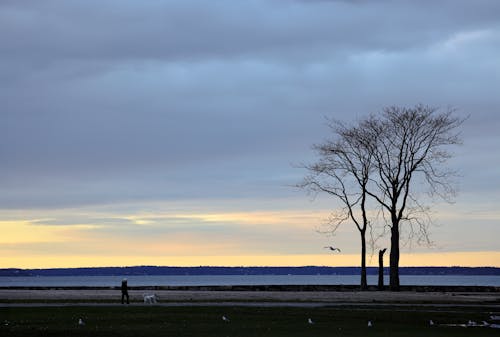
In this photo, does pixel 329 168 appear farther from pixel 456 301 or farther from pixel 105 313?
pixel 105 313

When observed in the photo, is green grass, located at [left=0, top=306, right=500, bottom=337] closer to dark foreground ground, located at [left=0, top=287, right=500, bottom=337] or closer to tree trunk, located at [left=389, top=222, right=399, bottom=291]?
dark foreground ground, located at [left=0, top=287, right=500, bottom=337]

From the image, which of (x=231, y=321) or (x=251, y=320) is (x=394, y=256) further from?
(x=231, y=321)

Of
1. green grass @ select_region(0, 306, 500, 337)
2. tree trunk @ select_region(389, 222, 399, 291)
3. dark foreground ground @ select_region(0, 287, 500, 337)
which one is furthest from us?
tree trunk @ select_region(389, 222, 399, 291)

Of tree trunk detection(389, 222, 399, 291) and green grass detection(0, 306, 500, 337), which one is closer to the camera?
green grass detection(0, 306, 500, 337)

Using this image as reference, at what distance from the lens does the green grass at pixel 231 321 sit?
3609 centimetres

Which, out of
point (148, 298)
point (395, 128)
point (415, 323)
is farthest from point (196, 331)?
point (395, 128)

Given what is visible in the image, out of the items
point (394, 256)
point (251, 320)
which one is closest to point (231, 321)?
point (251, 320)

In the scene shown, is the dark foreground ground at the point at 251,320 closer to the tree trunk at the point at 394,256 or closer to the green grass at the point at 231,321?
the green grass at the point at 231,321

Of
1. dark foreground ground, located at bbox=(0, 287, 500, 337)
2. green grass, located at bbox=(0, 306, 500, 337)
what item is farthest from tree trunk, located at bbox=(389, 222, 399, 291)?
green grass, located at bbox=(0, 306, 500, 337)

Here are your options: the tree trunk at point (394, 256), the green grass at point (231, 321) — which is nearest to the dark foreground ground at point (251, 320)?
the green grass at point (231, 321)

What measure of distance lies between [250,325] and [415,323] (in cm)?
742

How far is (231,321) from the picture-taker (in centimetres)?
4169

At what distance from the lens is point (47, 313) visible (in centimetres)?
4716

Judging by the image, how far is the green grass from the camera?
118ft
